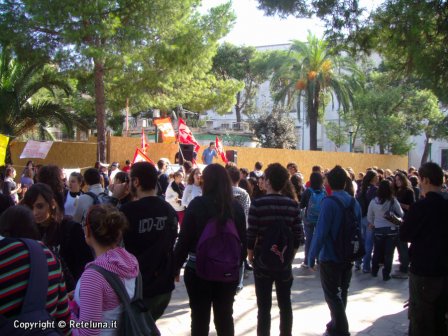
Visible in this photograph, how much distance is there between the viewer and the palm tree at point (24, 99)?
1681 centimetres

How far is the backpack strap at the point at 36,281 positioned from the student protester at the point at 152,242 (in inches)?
53.2

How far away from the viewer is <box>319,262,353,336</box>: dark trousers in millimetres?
5016

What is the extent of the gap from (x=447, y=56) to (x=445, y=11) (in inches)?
22.5

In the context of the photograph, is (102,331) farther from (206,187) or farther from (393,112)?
(393,112)

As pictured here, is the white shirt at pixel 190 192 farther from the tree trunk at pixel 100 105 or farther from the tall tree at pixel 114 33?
the tree trunk at pixel 100 105

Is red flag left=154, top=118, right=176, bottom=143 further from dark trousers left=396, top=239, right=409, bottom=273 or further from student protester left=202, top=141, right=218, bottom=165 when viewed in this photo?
dark trousers left=396, top=239, right=409, bottom=273

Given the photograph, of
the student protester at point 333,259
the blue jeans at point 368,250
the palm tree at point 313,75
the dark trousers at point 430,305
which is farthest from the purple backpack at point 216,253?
the palm tree at point 313,75

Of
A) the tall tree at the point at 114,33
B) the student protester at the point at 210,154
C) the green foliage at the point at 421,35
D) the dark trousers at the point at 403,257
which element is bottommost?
the dark trousers at the point at 403,257

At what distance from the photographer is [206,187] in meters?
4.10

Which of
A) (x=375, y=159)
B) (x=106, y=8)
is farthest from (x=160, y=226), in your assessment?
A: (x=375, y=159)

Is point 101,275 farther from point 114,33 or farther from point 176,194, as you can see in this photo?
point 114,33

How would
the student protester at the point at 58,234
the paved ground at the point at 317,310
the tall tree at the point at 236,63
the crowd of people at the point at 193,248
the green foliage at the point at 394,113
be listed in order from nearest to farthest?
the crowd of people at the point at 193,248 < the student protester at the point at 58,234 < the paved ground at the point at 317,310 < the green foliage at the point at 394,113 < the tall tree at the point at 236,63

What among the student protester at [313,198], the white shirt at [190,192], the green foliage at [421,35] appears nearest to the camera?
the green foliage at [421,35]

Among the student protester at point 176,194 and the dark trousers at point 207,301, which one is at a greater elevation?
the student protester at point 176,194
